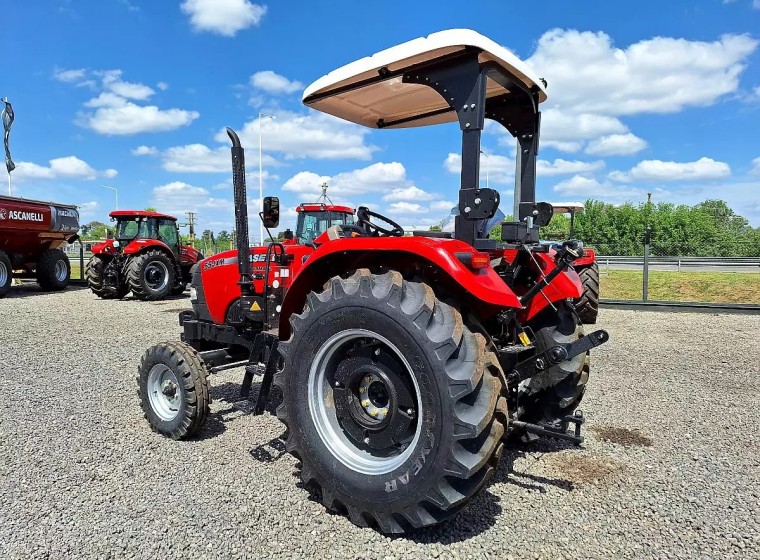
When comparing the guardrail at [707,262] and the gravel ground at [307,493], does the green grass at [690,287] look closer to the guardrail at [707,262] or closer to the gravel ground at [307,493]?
the guardrail at [707,262]

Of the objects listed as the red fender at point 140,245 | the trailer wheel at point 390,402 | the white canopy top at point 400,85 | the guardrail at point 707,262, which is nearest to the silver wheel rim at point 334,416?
the trailer wheel at point 390,402

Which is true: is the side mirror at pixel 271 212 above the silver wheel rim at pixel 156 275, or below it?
above

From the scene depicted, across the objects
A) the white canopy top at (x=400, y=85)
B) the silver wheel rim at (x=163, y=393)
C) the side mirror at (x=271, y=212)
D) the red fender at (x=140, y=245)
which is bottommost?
the silver wheel rim at (x=163, y=393)

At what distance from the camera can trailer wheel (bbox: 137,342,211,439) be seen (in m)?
3.58

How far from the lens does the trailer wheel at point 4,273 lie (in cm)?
1325

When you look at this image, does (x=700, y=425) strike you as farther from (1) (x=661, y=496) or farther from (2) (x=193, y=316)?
(2) (x=193, y=316)

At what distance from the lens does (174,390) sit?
383 cm

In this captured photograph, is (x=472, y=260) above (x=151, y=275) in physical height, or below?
above

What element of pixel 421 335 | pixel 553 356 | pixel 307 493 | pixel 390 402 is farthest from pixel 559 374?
pixel 307 493

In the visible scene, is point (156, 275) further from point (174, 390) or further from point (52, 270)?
point (174, 390)

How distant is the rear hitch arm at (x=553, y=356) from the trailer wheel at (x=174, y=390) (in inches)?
83.2

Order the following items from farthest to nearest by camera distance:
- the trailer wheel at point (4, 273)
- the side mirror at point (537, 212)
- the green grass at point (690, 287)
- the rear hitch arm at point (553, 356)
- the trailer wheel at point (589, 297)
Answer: the trailer wheel at point (4, 273), the green grass at point (690, 287), the trailer wheel at point (589, 297), the side mirror at point (537, 212), the rear hitch arm at point (553, 356)

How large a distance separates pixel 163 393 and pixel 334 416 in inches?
70.1

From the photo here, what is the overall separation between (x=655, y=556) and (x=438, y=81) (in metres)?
2.48
